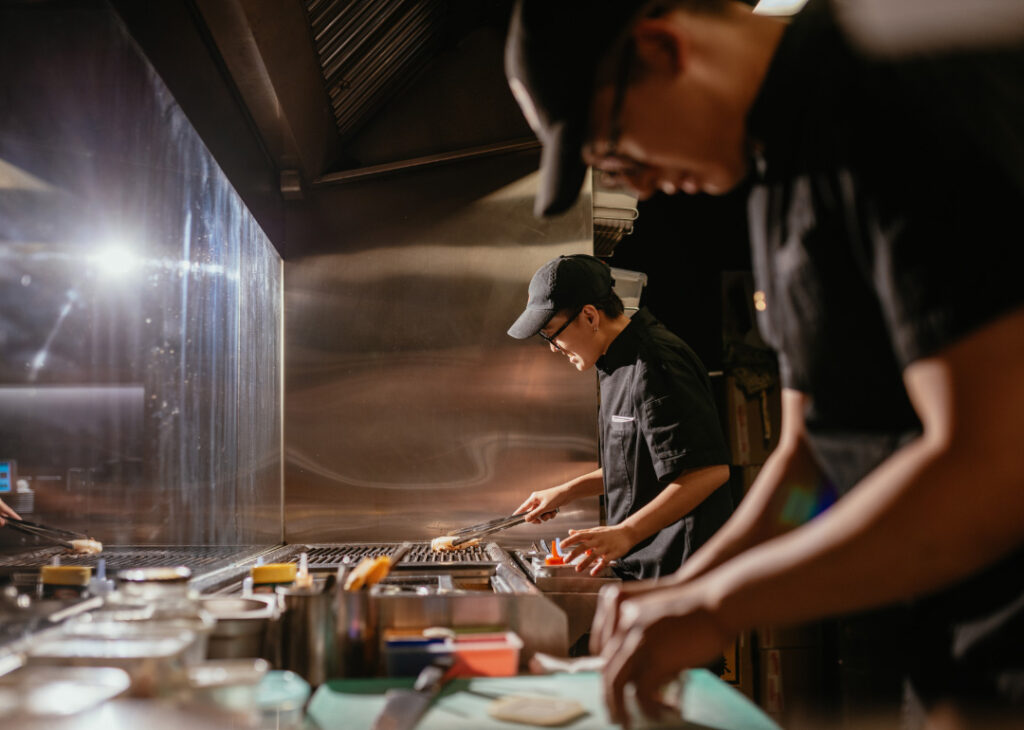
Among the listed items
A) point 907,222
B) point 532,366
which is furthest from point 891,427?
point 532,366

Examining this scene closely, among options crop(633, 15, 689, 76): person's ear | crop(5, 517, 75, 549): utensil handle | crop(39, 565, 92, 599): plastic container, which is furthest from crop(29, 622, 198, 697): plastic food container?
crop(5, 517, 75, 549): utensil handle

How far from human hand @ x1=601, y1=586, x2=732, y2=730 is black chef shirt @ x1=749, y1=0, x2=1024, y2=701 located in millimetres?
283

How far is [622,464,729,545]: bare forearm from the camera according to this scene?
180 cm

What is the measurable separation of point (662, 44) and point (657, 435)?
4.40 ft

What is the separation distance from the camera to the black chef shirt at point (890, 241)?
0.57m

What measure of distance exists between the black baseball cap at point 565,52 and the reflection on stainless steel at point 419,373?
2.02m

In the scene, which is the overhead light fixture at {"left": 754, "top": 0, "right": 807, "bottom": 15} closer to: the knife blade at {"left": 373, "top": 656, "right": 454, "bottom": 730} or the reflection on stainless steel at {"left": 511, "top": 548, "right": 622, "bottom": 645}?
the reflection on stainless steel at {"left": 511, "top": 548, "right": 622, "bottom": 645}

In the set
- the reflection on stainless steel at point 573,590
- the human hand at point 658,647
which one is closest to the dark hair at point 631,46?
the human hand at point 658,647

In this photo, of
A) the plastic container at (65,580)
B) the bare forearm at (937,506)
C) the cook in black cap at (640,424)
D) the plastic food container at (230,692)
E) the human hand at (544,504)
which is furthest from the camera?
the human hand at (544,504)

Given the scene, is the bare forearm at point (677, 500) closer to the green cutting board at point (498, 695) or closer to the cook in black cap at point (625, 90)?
the green cutting board at point (498, 695)

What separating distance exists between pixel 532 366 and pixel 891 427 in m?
2.04

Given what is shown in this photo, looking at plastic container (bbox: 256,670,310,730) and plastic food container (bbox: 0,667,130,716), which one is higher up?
plastic food container (bbox: 0,667,130,716)

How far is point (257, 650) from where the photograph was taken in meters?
0.98

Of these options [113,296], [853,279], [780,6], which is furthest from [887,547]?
[113,296]
